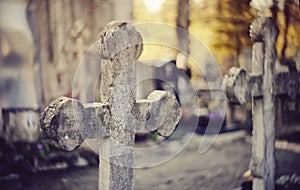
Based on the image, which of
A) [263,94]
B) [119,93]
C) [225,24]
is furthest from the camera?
[225,24]

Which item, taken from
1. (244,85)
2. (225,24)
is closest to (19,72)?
(244,85)

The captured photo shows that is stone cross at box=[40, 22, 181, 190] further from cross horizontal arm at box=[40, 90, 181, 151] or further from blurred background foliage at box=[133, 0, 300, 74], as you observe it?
blurred background foliage at box=[133, 0, 300, 74]

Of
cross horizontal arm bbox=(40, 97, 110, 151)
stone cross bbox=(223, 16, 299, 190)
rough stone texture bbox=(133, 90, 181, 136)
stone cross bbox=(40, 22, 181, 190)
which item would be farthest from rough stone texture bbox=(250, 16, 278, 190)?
cross horizontal arm bbox=(40, 97, 110, 151)

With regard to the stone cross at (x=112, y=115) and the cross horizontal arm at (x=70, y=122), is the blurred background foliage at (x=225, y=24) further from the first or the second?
the cross horizontal arm at (x=70, y=122)

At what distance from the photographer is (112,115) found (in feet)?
4.15

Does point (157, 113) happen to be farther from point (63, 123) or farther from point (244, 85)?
point (244, 85)

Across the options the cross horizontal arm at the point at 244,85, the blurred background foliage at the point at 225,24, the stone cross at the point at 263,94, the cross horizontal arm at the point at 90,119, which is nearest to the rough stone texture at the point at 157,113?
the cross horizontal arm at the point at 90,119

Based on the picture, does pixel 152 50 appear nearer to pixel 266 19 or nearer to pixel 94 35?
pixel 94 35

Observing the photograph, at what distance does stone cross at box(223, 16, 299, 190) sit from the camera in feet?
6.15

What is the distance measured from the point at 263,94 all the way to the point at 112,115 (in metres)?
0.91

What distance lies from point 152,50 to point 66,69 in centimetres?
38

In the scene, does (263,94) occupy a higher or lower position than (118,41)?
lower

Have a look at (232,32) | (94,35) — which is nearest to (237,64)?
(232,32)

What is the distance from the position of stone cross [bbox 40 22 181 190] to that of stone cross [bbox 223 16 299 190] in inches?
27.3
